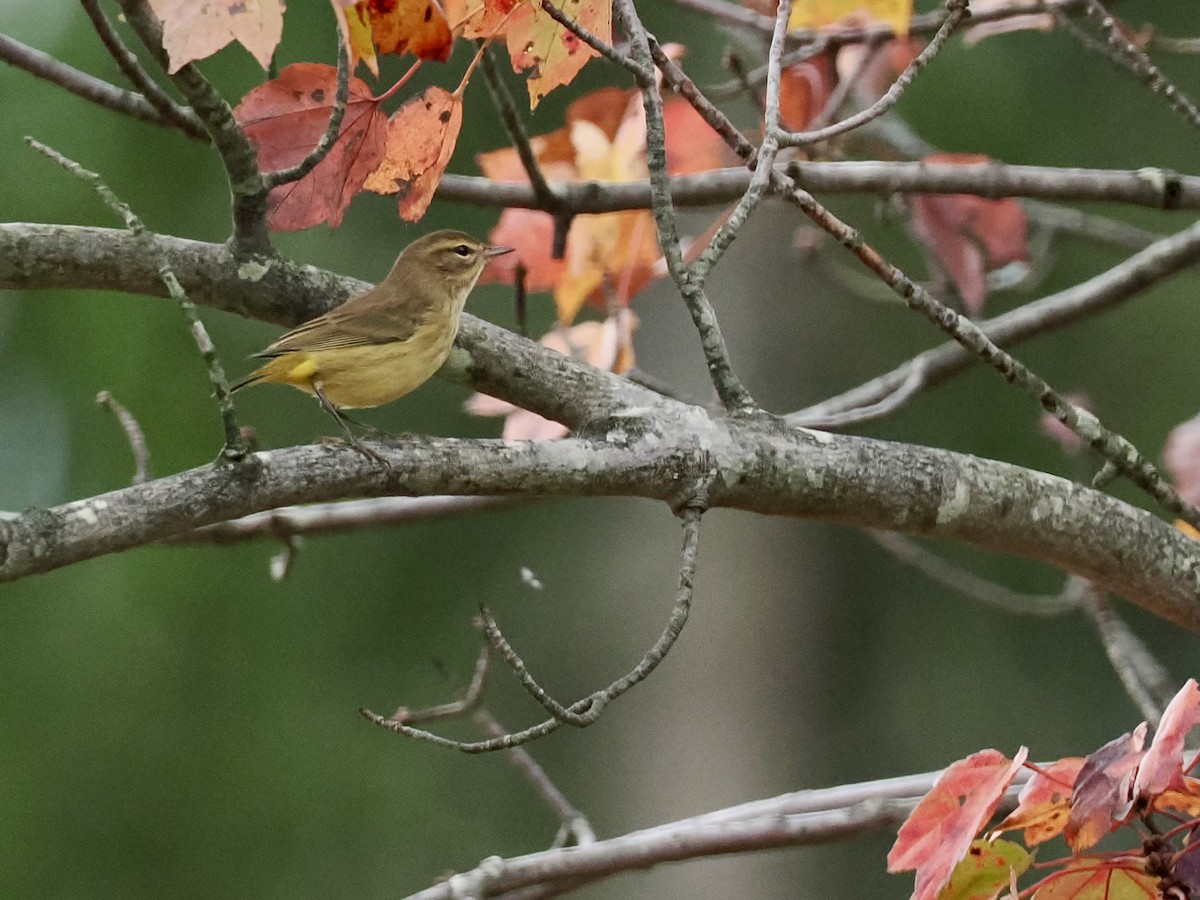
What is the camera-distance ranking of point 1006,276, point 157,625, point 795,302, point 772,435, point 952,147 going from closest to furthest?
point 772,435, point 1006,276, point 795,302, point 952,147, point 157,625

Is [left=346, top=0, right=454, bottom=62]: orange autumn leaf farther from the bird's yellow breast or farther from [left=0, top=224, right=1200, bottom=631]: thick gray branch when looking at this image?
the bird's yellow breast

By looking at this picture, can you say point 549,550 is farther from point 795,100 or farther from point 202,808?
point 795,100

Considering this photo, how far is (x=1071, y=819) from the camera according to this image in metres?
1.48

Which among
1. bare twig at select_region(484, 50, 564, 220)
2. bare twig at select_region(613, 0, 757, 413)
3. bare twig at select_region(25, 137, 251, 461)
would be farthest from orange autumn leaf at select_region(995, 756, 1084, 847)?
bare twig at select_region(484, 50, 564, 220)

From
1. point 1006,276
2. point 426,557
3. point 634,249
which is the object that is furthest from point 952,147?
point 634,249

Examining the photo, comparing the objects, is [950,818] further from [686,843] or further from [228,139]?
[228,139]

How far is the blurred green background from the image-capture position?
696 cm

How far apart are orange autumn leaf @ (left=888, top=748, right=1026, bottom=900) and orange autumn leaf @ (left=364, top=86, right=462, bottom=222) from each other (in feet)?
3.69

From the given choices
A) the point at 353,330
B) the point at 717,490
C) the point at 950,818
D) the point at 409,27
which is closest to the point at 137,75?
the point at 409,27

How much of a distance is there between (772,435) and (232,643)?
20.4 ft

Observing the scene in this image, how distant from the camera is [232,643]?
7656mm

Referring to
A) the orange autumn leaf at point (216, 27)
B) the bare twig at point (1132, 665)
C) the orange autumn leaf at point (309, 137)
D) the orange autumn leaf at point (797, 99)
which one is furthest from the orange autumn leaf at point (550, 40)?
the bare twig at point (1132, 665)

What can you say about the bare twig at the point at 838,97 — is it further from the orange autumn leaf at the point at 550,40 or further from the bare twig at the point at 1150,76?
the orange autumn leaf at the point at 550,40

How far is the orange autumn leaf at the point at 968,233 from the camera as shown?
3422 mm
